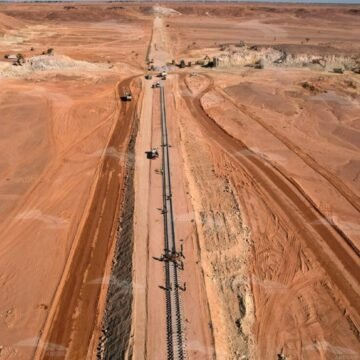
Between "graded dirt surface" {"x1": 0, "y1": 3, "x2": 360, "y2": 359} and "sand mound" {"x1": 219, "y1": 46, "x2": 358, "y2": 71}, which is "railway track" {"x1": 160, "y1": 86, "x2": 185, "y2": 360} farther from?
"sand mound" {"x1": 219, "y1": 46, "x2": 358, "y2": 71}

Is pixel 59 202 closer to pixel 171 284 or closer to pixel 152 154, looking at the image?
pixel 152 154

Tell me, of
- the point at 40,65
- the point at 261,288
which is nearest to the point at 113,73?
the point at 40,65

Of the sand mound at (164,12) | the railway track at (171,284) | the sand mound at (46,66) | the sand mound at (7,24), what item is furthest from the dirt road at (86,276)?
the sand mound at (164,12)

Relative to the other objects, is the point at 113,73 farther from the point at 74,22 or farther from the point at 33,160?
the point at 74,22

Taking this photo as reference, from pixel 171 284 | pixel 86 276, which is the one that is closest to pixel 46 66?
pixel 86 276

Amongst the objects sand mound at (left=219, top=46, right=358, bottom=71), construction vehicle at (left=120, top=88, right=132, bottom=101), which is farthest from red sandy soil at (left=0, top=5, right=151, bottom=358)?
sand mound at (left=219, top=46, right=358, bottom=71)

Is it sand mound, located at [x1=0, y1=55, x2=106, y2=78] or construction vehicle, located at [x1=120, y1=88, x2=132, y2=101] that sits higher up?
sand mound, located at [x1=0, y1=55, x2=106, y2=78]
